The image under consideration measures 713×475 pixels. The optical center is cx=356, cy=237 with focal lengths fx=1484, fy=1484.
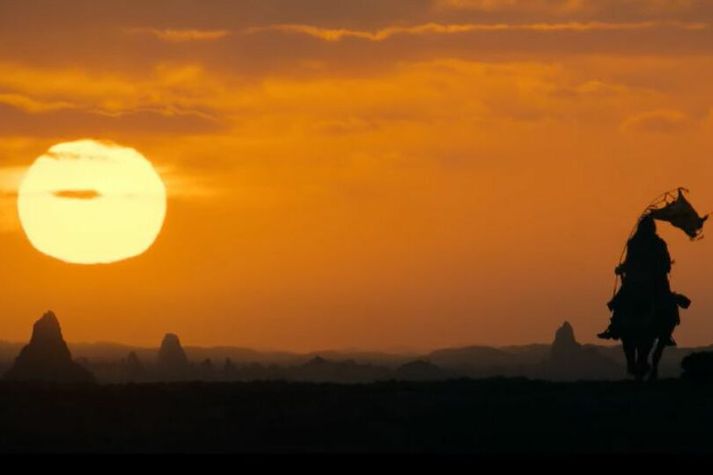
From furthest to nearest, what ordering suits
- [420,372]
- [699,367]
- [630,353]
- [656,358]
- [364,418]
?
[420,372] → [630,353] → [656,358] → [699,367] → [364,418]

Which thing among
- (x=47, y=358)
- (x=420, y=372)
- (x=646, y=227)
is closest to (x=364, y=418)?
(x=646, y=227)

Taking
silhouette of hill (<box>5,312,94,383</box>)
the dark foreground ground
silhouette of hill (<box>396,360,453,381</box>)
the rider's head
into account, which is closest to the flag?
the rider's head

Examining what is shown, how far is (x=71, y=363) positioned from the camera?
9312cm

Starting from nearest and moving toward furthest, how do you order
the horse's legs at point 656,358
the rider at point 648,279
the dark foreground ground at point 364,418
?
the dark foreground ground at point 364,418 < the horse's legs at point 656,358 < the rider at point 648,279

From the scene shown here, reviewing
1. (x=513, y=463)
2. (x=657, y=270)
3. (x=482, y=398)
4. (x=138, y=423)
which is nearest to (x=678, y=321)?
(x=657, y=270)

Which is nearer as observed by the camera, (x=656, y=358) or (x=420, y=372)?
(x=656, y=358)

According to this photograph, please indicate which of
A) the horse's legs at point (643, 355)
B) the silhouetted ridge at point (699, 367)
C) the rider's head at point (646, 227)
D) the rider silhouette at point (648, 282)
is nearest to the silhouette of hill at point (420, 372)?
the horse's legs at point (643, 355)

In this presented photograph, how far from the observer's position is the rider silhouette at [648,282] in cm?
3725

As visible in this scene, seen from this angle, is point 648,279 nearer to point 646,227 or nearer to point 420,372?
point 646,227

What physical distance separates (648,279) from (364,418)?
31.2 ft

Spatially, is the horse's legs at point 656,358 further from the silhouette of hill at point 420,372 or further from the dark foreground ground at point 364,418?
the silhouette of hill at point 420,372

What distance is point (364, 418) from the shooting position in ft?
104

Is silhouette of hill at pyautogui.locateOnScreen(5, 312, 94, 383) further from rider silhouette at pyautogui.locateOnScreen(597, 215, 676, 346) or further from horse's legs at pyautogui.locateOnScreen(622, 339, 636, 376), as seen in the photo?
rider silhouette at pyautogui.locateOnScreen(597, 215, 676, 346)

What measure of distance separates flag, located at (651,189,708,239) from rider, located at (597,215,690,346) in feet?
1.51
